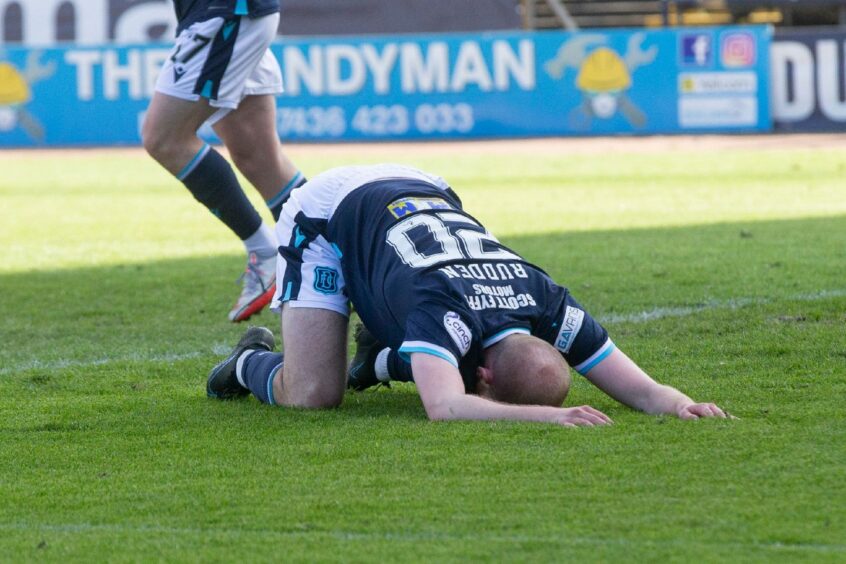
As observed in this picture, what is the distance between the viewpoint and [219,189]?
5898 millimetres

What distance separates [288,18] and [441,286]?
2021cm

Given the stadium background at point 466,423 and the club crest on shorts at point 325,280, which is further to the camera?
the club crest on shorts at point 325,280

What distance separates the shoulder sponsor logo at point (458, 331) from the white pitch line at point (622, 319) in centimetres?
174

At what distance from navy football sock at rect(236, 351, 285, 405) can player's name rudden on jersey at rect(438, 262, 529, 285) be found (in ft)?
2.19

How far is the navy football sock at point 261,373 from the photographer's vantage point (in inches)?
168

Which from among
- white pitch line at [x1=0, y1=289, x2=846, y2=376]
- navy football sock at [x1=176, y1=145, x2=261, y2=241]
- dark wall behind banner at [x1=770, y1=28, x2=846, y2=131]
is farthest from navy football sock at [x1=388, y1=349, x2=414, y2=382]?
dark wall behind banner at [x1=770, y1=28, x2=846, y2=131]

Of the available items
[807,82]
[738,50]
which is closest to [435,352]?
[738,50]

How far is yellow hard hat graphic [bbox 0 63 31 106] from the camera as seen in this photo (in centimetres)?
2144

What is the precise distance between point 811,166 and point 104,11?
13.7 m

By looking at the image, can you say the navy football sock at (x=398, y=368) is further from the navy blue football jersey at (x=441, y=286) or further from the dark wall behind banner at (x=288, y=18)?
the dark wall behind banner at (x=288, y=18)

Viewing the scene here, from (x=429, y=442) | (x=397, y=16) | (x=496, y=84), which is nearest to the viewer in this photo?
(x=429, y=442)

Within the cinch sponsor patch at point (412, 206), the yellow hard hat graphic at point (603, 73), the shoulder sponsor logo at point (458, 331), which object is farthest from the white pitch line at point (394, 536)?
the yellow hard hat graphic at point (603, 73)

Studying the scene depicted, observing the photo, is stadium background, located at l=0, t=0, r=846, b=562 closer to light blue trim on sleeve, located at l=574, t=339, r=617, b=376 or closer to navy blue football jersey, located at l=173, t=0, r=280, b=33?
light blue trim on sleeve, located at l=574, t=339, r=617, b=376

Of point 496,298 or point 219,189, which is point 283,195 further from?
point 496,298
